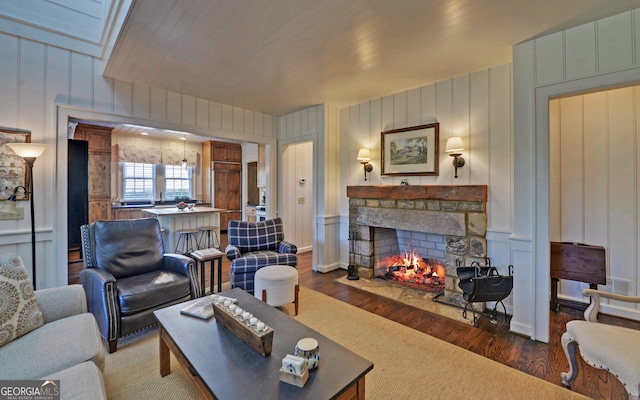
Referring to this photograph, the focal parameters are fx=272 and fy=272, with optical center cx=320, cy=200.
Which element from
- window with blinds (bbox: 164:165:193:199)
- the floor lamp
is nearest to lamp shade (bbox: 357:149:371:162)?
the floor lamp

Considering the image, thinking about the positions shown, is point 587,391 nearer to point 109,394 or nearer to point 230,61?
point 109,394

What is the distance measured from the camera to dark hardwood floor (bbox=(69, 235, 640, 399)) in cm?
190

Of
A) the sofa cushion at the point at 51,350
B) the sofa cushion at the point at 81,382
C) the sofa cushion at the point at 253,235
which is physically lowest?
the sofa cushion at the point at 81,382

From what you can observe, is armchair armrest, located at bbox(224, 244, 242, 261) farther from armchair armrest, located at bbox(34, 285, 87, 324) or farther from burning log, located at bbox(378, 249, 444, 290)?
burning log, located at bbox(378, 249, 444, 290)

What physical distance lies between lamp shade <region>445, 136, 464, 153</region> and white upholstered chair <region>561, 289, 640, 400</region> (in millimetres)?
1749

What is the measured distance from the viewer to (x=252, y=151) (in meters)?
7.44

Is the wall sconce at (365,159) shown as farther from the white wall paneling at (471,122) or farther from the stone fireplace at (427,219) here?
the stone fireplace at (427,219)

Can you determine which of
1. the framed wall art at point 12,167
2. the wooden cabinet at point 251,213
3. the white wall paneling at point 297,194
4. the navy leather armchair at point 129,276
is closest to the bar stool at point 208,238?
the white wall paneling at point 297,194

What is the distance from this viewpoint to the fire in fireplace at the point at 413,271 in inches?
149

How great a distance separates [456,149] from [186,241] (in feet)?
15.7

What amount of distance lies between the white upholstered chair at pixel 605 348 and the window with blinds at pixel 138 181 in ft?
28.3

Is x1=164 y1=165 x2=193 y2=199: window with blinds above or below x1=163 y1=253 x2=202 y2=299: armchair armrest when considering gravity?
above

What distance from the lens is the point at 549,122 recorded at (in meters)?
2.45

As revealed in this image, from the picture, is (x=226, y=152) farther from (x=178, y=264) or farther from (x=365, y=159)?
(x=178, y=264)
